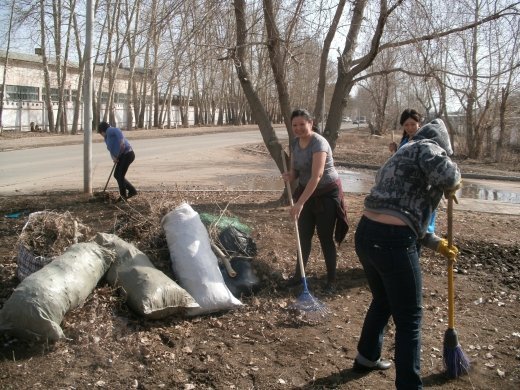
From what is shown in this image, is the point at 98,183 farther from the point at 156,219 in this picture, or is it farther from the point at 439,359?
the point at 439,359

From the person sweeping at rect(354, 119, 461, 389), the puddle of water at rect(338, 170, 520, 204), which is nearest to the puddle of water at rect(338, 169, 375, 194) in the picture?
the puddle of water at rect(338, 170, 520, 204)

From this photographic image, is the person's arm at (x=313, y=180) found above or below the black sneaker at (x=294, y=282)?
above

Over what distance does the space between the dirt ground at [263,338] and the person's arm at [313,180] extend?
839 millimetres

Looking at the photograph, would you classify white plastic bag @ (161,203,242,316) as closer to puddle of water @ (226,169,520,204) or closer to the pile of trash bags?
the pile of trash bags

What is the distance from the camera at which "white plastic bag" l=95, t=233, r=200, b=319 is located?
11.6 ft

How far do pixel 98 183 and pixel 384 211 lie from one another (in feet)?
29.8

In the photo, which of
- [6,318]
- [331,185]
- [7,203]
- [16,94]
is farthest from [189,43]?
[16,94]

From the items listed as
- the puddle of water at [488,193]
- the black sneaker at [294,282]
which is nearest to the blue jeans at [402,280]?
the black sneaker at [294,282]

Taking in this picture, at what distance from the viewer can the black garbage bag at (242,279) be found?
427cm

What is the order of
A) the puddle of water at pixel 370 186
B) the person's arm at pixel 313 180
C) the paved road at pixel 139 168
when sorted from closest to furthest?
the person's arm at pixel 313 180 < the paved road at pixel 139 168 < the puddle of water at pixel 370 186

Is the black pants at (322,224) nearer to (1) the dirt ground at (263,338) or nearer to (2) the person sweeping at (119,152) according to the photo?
(1) the dirt ground at (263,338)

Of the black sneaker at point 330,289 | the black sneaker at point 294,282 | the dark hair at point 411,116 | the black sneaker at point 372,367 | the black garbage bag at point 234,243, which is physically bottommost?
the black sneaker at point 372,367

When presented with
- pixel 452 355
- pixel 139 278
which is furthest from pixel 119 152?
pixel 452 355

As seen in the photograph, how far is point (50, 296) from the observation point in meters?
3.19
